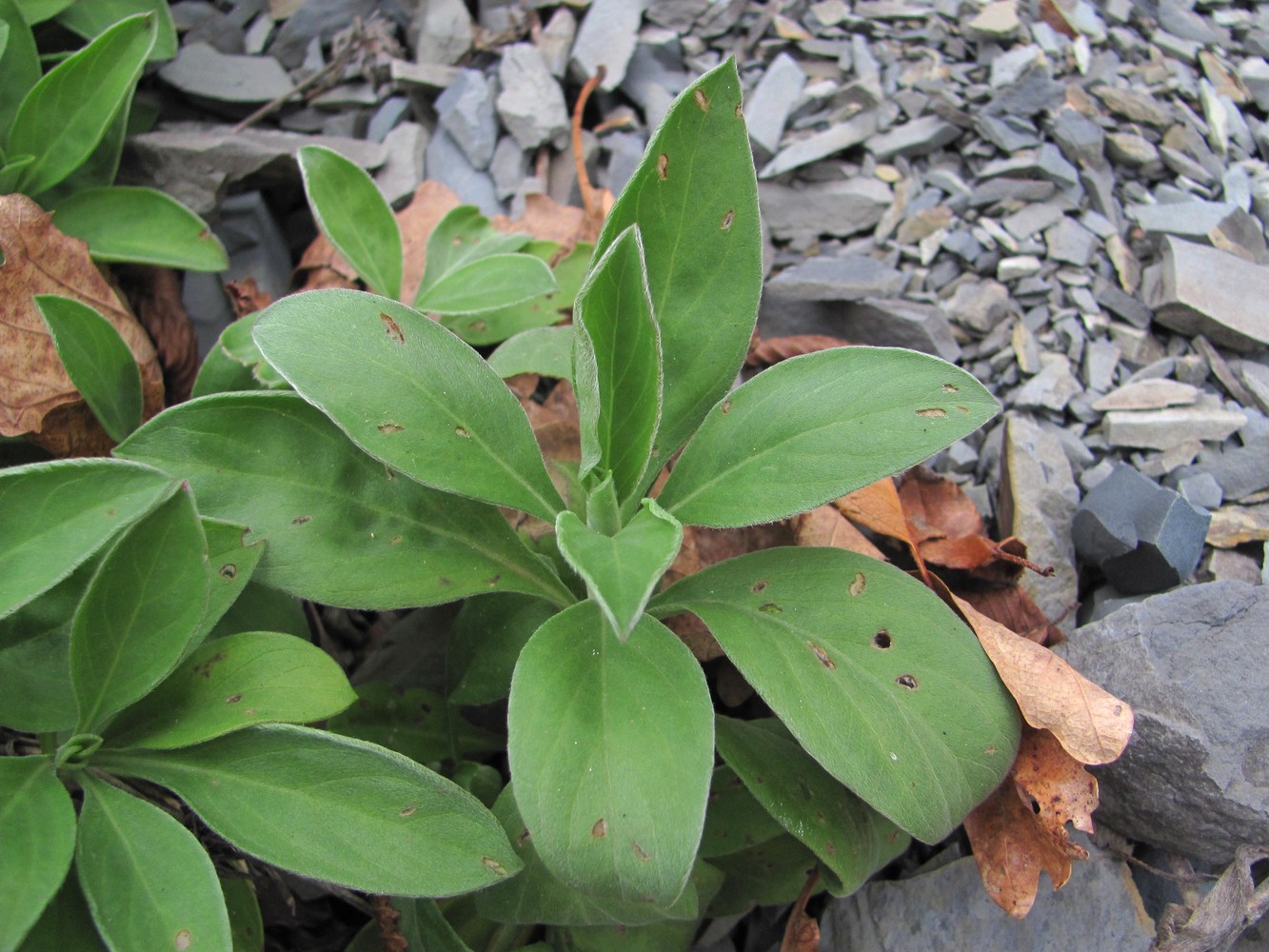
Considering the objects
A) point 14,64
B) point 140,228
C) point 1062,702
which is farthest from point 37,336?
point 1062,702

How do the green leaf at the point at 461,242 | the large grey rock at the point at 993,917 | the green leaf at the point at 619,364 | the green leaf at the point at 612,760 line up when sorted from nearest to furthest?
the green leaf at the point at 612,760 < the green leaf at the point at 619,364 < the large grey rock at the point at 993,917 < the green leaf at the point at 461,242

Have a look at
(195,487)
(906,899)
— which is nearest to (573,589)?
(195,487)

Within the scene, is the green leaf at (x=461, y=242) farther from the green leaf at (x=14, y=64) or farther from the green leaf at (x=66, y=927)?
the green leaf at (x=66, y=927)

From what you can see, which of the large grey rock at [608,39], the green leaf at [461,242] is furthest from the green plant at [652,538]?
the large grey rock at [608,39]

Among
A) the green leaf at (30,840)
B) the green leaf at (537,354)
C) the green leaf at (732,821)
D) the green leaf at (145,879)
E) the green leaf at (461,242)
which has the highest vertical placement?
the green leaf at (461,242)

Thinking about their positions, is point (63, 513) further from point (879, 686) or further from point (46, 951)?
point (879, 686)

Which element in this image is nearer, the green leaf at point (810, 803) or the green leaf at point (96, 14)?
the green leaf at point (810, 803)

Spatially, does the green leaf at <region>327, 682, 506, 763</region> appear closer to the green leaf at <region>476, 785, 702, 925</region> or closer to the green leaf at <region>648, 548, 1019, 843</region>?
the green leaf at <region>476, 785, 702, 925</region>
